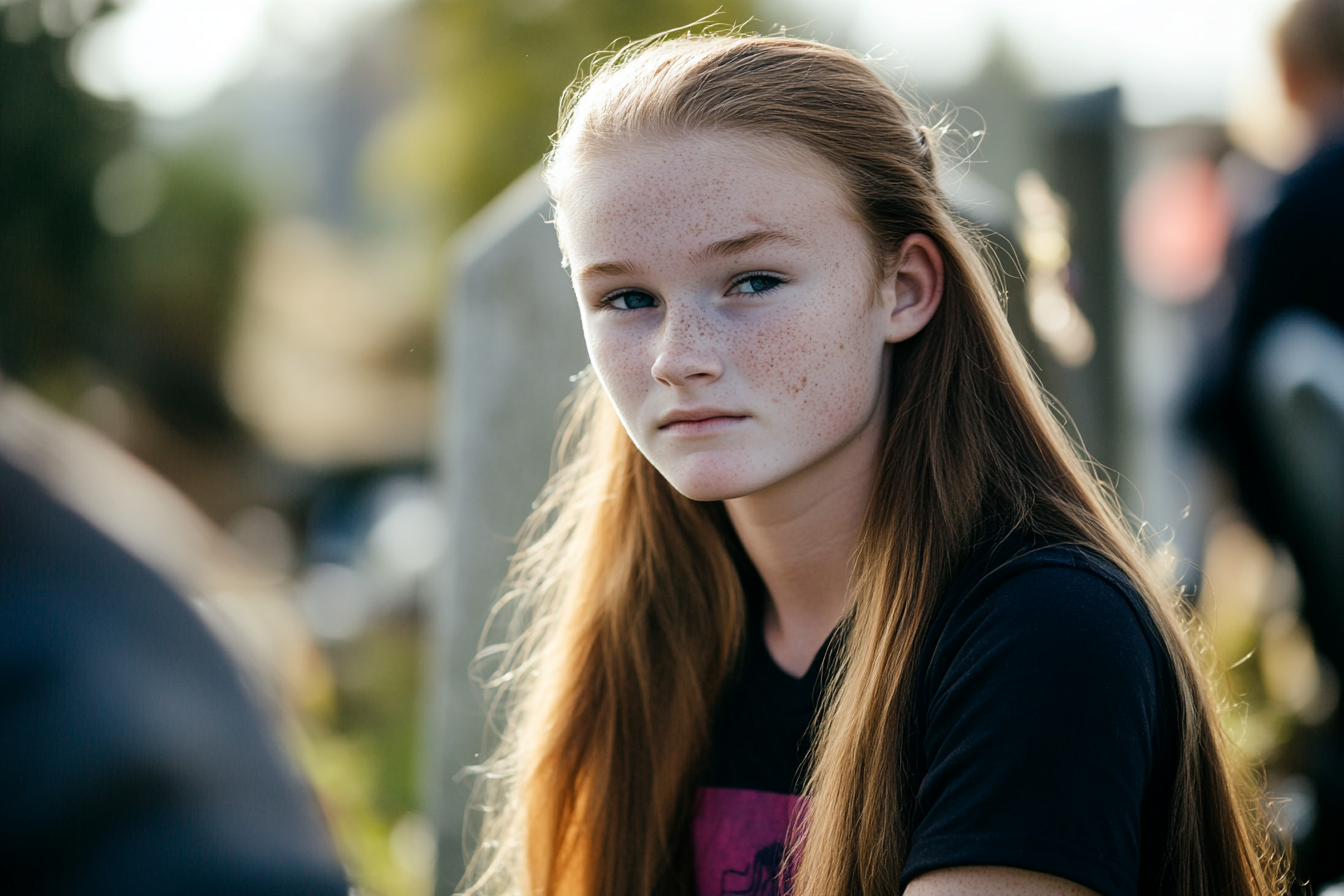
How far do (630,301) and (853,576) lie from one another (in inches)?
22.2

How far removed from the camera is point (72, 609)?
70cm

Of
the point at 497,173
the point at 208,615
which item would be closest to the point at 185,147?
the point at 497,173

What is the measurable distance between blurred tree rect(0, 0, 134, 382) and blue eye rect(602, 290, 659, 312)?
1361 cm

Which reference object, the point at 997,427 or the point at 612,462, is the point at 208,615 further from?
the point at 612,462

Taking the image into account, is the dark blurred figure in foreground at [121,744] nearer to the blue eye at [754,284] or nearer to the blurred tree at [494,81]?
the blue eye at [754,284]

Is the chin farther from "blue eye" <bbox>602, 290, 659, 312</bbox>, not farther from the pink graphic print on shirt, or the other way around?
the pink graphic print on shirt

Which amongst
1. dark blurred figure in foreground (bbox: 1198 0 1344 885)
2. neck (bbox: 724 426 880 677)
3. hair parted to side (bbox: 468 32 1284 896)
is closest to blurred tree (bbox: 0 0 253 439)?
hair parted to side (bbox: 468 32 1284 896)

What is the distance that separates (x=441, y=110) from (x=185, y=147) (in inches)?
198

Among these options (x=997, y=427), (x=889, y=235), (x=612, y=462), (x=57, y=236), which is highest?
(x=57, y=236)

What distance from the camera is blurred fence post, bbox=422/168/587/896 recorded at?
9.38ft

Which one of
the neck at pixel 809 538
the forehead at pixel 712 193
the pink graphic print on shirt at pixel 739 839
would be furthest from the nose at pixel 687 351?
the pink graphic print on shirt at pixel 739 839

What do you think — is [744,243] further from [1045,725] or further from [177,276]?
[177,276]

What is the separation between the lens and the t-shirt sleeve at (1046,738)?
4.22ft

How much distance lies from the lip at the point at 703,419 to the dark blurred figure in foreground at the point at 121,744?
3.26 feet
